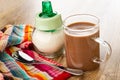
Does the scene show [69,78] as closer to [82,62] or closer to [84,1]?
[82,62]

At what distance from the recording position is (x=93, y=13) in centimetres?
99

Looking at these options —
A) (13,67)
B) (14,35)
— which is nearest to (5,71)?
(13,67)

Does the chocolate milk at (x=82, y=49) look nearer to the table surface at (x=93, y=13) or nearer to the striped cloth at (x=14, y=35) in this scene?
the table surface at (x=93, y=13)

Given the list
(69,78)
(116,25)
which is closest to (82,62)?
(69,78)

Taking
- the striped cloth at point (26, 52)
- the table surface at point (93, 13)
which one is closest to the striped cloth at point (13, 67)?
the striped cloth at point (26, 52)

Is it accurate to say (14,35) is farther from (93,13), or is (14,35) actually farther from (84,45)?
(93,13)

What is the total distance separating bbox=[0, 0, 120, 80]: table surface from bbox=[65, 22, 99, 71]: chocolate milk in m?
0.02

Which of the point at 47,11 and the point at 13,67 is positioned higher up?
the point at 47,11

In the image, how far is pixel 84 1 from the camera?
111cm

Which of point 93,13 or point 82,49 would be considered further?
point 93,13

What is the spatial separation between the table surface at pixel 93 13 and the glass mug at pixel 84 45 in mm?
26

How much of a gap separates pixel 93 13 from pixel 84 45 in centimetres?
40

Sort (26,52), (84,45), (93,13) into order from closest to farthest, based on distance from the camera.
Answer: (84,45) < (26,52) < (93,13)

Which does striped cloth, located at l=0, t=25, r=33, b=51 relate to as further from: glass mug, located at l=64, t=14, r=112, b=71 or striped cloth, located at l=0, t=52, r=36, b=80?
glass mug, located at l=64, t=14, r=112, b=71
